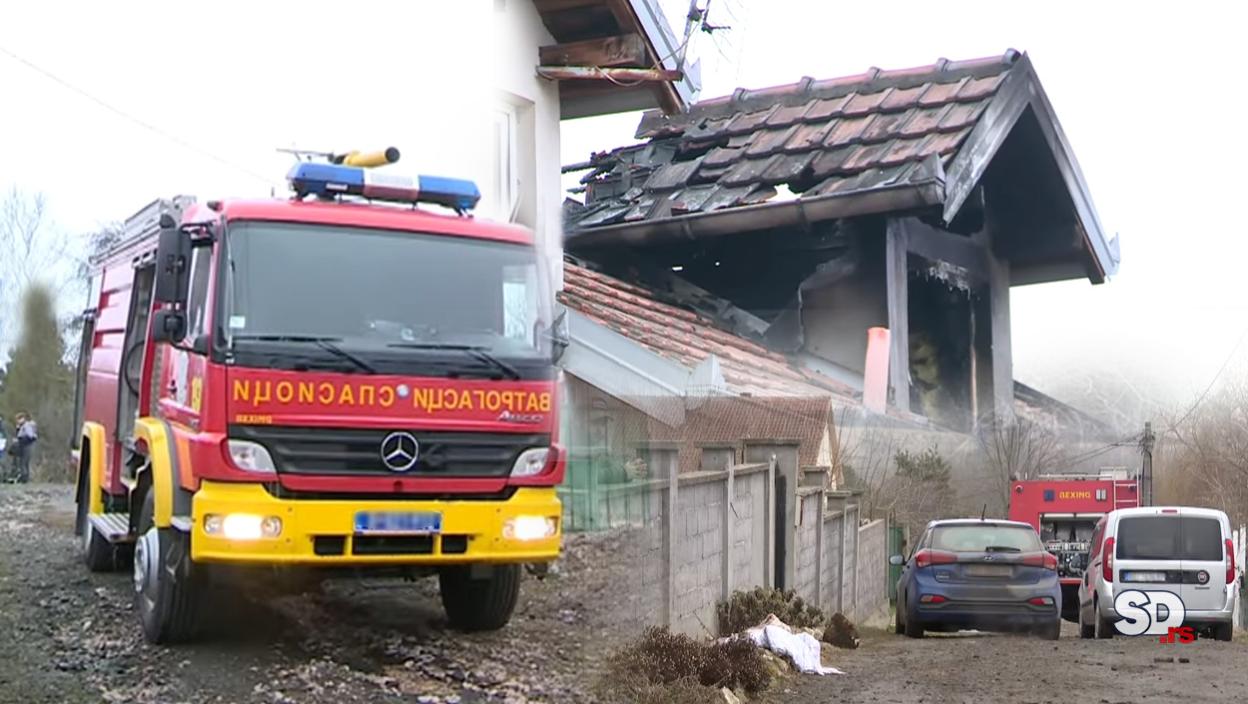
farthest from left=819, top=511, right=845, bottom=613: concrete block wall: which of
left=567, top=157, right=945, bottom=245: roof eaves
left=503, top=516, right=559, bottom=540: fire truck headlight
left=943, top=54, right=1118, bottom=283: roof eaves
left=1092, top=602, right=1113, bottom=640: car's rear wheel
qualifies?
left=567, top=157, right=945, bottom=245: roof eaves

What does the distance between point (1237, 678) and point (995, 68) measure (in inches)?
219

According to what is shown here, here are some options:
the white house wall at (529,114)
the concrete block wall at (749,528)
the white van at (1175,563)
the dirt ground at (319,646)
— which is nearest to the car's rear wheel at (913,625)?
the white van at (1175,563)

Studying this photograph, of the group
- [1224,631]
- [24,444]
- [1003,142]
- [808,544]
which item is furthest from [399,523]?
[24,444]

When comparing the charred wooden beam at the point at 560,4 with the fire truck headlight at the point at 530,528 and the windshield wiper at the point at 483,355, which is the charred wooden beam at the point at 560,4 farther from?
the fire truck headlight at the point at 530,528

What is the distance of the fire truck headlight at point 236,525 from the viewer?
7023 millimetres

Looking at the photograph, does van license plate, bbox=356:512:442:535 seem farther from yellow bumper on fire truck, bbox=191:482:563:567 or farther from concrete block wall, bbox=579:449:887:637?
concrete block wall, bbox=579:449:887:637

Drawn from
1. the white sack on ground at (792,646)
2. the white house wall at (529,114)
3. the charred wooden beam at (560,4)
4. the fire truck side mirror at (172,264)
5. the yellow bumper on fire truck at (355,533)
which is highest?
the charred wooden beam at (560,4)

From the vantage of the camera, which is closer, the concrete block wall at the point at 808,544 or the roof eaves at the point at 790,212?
the roof eaves at the point at 790,212

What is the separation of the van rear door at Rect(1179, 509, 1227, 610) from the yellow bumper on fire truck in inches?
413

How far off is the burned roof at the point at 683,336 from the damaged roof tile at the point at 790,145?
30 centimetres

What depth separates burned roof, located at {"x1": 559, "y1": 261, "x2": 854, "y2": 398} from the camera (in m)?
5.55

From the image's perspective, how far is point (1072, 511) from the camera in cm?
2492

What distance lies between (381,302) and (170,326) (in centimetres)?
116

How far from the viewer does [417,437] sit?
7309 millimetres
